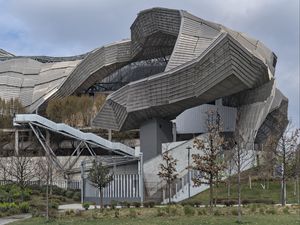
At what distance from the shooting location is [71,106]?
87.3 m

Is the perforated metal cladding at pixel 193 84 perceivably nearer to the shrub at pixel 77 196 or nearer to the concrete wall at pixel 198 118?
the concrete wall at pixel 198 118

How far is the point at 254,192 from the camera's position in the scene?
44969mm

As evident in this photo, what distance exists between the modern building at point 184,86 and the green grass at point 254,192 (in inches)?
163

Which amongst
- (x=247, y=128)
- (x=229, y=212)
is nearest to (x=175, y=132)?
(x=247, y=128)

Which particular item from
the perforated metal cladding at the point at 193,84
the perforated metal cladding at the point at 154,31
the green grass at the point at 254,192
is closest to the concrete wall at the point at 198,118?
the perforated metal cladding at the point at 193,84

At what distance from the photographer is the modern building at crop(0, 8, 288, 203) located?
52.8 m

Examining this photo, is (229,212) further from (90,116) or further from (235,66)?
(90,116)

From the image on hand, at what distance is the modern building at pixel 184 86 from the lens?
5284cm

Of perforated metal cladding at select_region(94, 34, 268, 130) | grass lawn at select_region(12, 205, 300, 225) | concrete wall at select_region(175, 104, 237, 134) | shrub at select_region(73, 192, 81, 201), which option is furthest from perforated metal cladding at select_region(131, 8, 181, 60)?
grass lawn at select_region(12, 205, 300, 225)

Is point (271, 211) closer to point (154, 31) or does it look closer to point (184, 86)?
point (184, 86)

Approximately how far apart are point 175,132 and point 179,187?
23.3m

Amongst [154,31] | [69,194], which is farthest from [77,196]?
[154,31]

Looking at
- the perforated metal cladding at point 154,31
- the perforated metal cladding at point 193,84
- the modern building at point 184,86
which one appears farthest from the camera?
the perforated metal cladding at point 154,31

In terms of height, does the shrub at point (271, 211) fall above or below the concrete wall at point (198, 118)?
below
